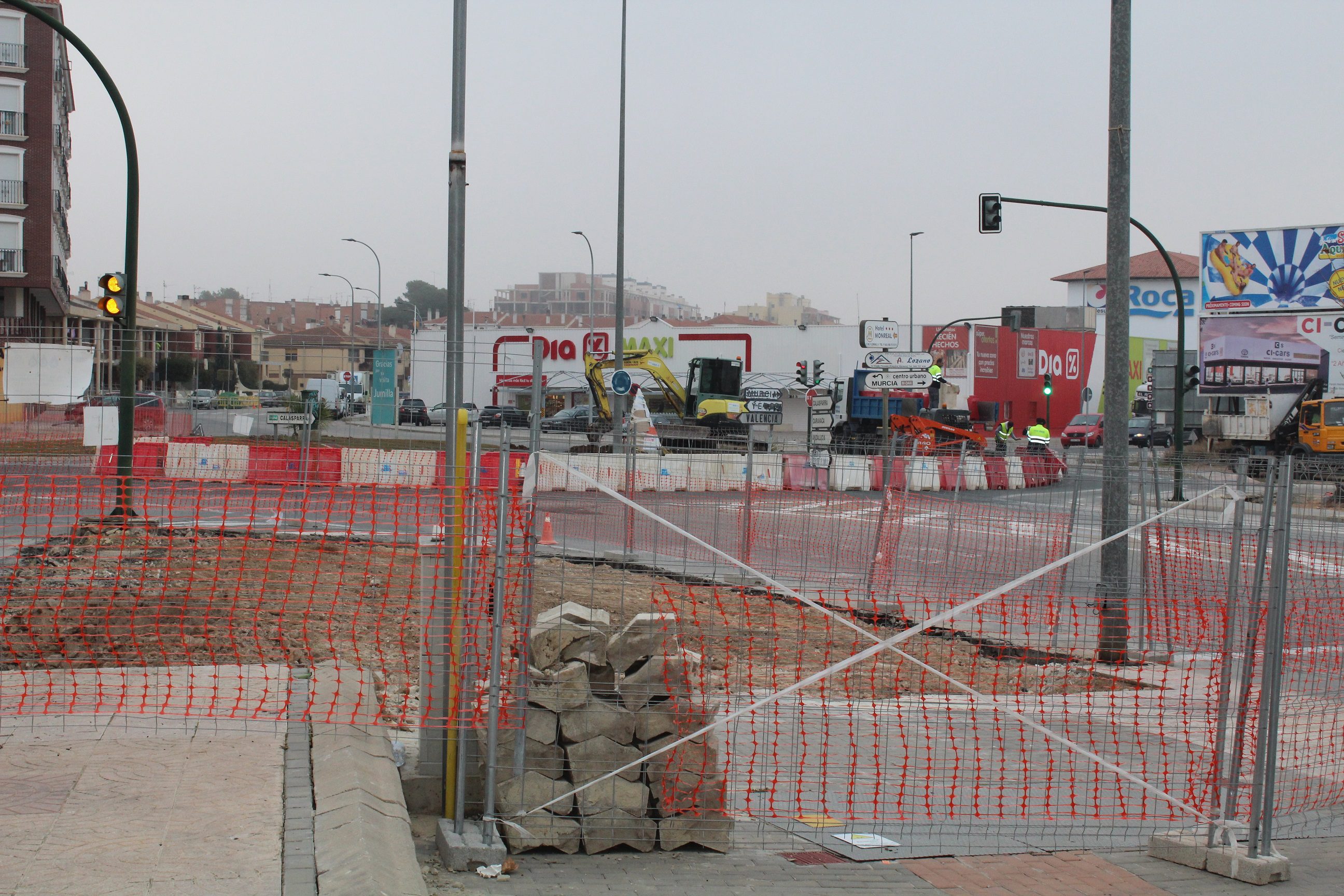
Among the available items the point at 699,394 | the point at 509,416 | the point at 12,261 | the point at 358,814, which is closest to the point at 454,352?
the point at 509,416

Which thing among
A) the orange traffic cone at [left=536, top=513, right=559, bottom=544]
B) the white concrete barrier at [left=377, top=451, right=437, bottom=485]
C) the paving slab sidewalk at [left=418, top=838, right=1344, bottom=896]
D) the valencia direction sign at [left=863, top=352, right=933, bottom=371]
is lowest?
the paving slab sidewalk at [left=418, top=838, right=1344, bottom=896]

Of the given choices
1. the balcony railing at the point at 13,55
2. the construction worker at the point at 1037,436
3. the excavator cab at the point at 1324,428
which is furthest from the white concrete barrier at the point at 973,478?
the balcony railing at the point at 13,55

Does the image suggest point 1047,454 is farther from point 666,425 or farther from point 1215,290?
point 1215,290

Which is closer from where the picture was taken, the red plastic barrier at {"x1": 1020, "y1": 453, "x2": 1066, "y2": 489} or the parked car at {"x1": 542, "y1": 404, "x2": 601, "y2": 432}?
the red plastic barrier at {"x1": 1020, "y1": 453, "x2": 1066, "y2": 489}

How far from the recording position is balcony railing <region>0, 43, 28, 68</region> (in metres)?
43.9

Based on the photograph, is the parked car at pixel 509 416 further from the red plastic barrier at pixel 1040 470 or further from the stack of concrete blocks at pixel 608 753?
the red plastic barrier at pixel 1040 470

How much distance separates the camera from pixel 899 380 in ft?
56.0

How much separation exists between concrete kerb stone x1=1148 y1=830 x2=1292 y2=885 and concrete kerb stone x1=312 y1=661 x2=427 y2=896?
3525 mm

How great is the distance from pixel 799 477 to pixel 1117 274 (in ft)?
19.6

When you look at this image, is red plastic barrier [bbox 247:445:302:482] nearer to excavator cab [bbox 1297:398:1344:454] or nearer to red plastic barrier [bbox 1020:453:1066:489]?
red plastic barrier [bbox 1020:453:1066:489]

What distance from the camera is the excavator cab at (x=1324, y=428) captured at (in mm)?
34719

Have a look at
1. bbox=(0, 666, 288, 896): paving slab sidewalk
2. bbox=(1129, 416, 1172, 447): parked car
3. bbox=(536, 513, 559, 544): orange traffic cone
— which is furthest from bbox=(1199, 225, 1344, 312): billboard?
bbox=(0, 666, 288, 896): paving slab sidewalk

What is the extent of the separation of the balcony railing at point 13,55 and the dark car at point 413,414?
3765 centimetres

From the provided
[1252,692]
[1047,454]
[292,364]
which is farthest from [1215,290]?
[1252,692]
